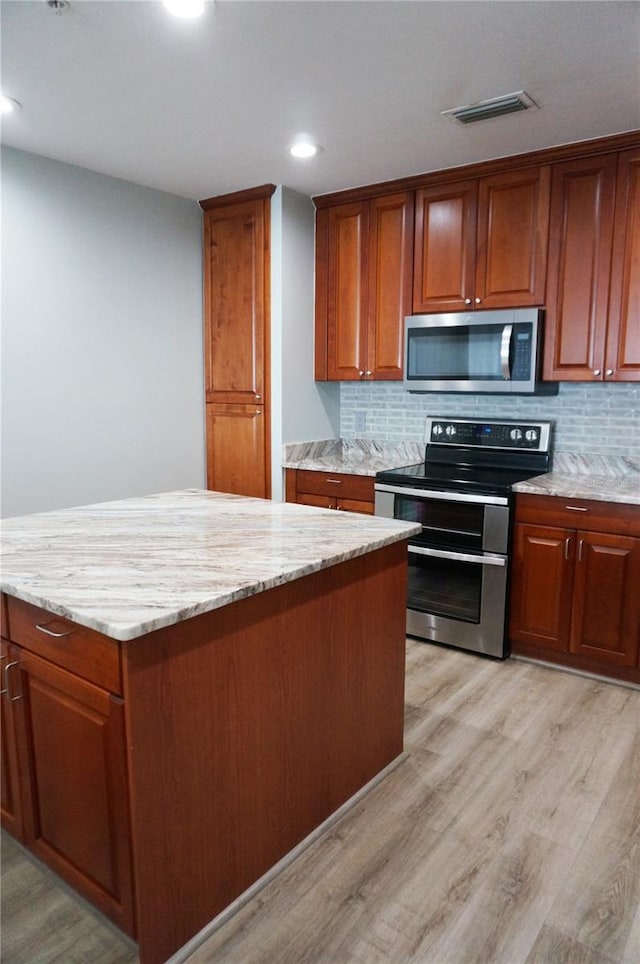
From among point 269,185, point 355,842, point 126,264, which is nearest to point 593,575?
point 355,842

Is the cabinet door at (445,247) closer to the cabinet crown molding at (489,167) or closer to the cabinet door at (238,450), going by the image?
the cabinet crown molding at (489,167)

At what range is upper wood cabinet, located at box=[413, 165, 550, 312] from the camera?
3.18m

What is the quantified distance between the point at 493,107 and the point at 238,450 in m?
2.29

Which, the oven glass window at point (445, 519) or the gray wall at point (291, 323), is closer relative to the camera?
the oven glass window at point (445, 519)

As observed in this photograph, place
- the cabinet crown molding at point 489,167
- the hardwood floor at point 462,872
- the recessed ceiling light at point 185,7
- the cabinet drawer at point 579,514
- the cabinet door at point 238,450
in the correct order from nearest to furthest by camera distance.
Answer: the hardwood floor at point 462,872
the recessed ceiling light at point 185,7
the cabinet drawer at point 579,514
the cabinet crown molding at point 489,167
the cabinet door at point 238,450

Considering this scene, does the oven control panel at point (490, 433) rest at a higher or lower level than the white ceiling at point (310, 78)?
lower

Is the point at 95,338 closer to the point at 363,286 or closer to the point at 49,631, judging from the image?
the point at 363,286

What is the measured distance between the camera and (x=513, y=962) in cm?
153

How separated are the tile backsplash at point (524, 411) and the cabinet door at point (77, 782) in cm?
280

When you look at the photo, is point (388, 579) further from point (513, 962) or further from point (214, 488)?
point (214, 488)

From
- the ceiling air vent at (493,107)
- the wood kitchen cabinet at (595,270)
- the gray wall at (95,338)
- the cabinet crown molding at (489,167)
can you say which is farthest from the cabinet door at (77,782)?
the cabinet crown molding at (489,167)

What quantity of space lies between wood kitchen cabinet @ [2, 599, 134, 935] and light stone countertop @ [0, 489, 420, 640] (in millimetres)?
89

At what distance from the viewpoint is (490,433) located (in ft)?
11.9

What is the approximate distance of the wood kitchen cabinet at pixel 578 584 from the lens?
284 centimetres
